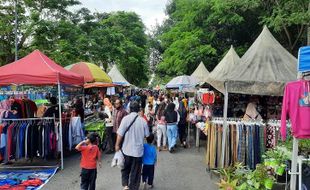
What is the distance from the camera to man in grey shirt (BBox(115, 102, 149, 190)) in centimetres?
655

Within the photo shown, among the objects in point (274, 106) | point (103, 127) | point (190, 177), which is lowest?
point (190, 177)

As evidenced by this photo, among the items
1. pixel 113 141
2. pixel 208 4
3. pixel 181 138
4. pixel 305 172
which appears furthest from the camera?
pixel 208 4

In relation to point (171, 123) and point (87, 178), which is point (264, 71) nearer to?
point (171, 123)

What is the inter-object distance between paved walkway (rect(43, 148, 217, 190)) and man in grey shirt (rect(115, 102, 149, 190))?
92 centimetres

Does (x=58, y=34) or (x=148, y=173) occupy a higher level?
(x=58, y=34)

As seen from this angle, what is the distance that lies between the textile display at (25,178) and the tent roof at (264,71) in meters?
5.03

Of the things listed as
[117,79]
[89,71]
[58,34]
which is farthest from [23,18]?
[89,71]

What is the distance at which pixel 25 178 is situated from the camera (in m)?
8.20

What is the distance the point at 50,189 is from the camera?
7.34m

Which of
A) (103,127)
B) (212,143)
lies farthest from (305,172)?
(103,127)

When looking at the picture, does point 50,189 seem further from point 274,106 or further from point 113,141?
point 274,106

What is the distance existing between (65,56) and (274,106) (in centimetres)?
1703

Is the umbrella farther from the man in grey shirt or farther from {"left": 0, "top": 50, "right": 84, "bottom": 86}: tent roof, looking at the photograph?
the man in grey shirt

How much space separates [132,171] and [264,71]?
13.2ft
